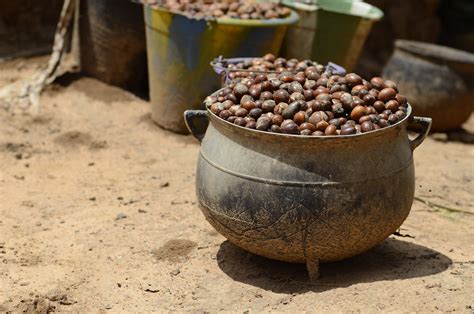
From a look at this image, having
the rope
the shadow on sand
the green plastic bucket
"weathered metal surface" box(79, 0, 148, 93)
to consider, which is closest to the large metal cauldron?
the shadow on sand

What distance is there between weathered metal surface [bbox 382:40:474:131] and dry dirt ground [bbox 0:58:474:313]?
2.59ft

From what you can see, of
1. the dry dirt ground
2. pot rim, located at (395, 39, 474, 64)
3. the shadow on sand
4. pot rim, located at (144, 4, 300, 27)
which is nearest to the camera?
the dry dirt ground

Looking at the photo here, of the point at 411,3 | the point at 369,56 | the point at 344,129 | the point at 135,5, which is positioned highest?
the point at 344,129

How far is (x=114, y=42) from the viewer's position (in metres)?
7.00

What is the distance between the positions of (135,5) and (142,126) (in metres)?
1.10

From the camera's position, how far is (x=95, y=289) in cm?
393

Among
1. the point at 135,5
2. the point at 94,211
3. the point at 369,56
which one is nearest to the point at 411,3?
the point at 369,56

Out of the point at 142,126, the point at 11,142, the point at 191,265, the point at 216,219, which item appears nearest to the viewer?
the point at 216,219

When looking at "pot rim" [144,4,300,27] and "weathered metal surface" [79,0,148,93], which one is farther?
"weathered metal surface" [79,0,148,93]

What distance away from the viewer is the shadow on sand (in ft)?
12.8

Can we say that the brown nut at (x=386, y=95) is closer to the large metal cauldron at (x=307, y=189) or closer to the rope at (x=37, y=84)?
the large metal cauldron at (x=307, y=189)

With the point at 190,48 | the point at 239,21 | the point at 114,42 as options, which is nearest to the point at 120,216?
the point at 190,48

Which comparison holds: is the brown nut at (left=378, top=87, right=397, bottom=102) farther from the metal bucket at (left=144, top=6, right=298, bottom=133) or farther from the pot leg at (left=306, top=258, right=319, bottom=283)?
the metal bucket at (left=144, top=6, right=298, bottom=133)

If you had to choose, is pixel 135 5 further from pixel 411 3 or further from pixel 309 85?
pixel 411 3
